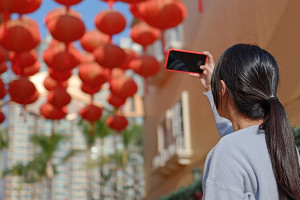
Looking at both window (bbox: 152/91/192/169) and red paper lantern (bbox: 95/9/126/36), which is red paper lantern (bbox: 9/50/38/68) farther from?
window (bbox: 152/91/192/169)

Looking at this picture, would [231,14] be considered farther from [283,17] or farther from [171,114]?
[171,114]

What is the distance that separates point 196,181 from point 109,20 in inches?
142

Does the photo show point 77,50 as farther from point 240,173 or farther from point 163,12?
point 240,173

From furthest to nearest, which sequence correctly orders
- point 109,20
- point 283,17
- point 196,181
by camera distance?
point 196,181 → point 109,20 → point 283,17

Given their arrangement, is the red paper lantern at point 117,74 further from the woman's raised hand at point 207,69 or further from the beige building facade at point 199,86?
the woman's raised hand at point 207,69

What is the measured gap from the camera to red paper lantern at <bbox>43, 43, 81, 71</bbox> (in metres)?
6.83

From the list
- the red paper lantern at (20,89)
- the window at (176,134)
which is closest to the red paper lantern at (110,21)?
the red paper lantern at (20,89)

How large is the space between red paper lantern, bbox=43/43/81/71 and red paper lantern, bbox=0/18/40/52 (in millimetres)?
551

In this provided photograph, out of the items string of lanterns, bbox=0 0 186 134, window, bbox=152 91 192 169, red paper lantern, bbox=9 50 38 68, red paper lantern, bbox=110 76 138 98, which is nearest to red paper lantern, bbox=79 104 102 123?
string of lanterns, bbox=0 0 186 134

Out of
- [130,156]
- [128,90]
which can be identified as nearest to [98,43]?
[128,90]

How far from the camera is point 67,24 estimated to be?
603 cm

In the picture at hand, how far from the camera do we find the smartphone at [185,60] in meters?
2.32

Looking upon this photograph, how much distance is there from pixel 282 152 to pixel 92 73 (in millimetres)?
5984

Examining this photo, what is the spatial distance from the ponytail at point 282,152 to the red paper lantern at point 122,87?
6.19 meters
